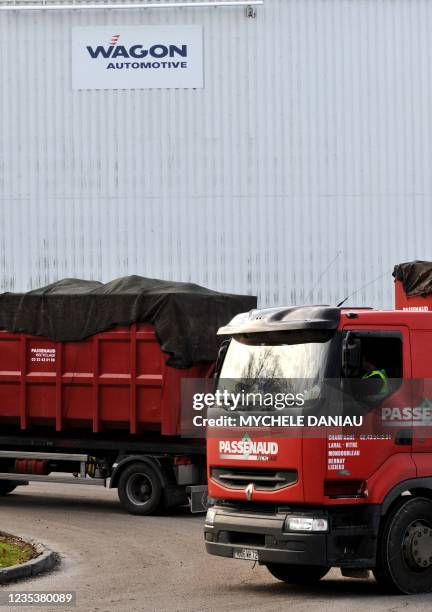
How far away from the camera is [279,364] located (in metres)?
9.46

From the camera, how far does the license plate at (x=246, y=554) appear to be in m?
9.34

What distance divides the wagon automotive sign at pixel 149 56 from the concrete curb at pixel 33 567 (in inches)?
717

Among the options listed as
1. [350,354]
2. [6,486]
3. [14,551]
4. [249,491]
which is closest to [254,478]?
[249,491]

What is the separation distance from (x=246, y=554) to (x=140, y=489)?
253 inches

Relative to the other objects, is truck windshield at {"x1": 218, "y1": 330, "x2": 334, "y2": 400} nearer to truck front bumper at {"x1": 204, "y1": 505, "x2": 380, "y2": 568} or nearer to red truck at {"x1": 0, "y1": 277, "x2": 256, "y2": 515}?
truck front bumper at {"x1": 204, "y1": 505, "x2": 380, "y2": 568}

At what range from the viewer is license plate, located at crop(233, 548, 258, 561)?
9344 mm

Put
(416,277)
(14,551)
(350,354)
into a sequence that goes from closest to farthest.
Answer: (350,354), (14,551), (416,277)

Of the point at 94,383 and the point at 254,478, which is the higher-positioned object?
the point at 94,383

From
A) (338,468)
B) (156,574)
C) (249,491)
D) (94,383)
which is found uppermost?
(94,383)

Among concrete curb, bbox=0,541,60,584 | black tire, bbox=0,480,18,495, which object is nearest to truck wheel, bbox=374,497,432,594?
concrete curb, bbox=0,541,60,584

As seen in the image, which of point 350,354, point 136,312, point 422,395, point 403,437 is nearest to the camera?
point 350,354

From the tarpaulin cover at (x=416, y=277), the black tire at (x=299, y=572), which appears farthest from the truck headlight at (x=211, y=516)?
the tarpaulin cover at (x=416, y=277)

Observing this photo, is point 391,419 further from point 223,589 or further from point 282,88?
point 282,88

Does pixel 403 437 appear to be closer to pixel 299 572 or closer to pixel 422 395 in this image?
pixel 422 395
